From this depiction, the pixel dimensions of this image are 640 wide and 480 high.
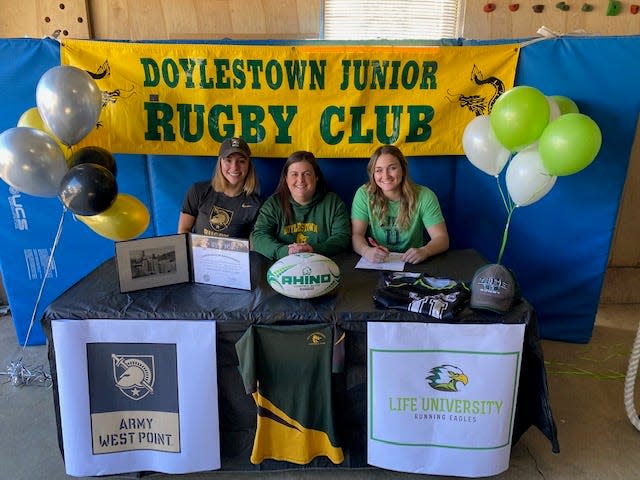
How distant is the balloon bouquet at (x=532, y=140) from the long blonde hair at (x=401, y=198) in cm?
35

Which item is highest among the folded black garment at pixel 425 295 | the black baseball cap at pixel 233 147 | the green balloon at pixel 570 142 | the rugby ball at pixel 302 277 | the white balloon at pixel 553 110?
the white balloon at pixel 553 110

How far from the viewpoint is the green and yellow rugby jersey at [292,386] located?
1548 mm

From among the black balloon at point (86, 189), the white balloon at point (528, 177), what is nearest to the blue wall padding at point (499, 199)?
the white balloon at point (528, 177)

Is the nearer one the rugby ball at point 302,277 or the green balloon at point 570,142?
the rugby ball at point 302,277

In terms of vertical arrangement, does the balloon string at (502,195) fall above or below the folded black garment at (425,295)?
above

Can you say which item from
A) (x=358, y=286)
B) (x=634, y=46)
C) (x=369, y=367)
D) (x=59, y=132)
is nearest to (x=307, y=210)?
(x=358, y=286)

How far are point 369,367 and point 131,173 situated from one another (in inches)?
69.8

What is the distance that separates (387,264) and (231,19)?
173 centimetres

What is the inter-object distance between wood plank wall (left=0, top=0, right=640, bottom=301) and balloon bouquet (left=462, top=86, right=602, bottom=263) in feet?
2.50

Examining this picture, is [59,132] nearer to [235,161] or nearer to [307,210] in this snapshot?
[235,161]

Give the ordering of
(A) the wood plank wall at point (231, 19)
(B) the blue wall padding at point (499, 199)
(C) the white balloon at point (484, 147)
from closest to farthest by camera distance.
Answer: (C) the white balloon at point (484, 147) < (B) the blue wall padding at point (499, 199) < (A) the wood plank wall at point (231, 19)

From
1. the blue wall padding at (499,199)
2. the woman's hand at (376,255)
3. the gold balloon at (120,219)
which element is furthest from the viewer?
the blue wall padding at (499,199)

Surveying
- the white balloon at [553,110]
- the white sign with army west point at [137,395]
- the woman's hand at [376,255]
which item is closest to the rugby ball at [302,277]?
the white sign with army west point at [137,395]

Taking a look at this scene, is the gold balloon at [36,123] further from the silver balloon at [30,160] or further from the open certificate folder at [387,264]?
the open certificate folder at [387,264]
